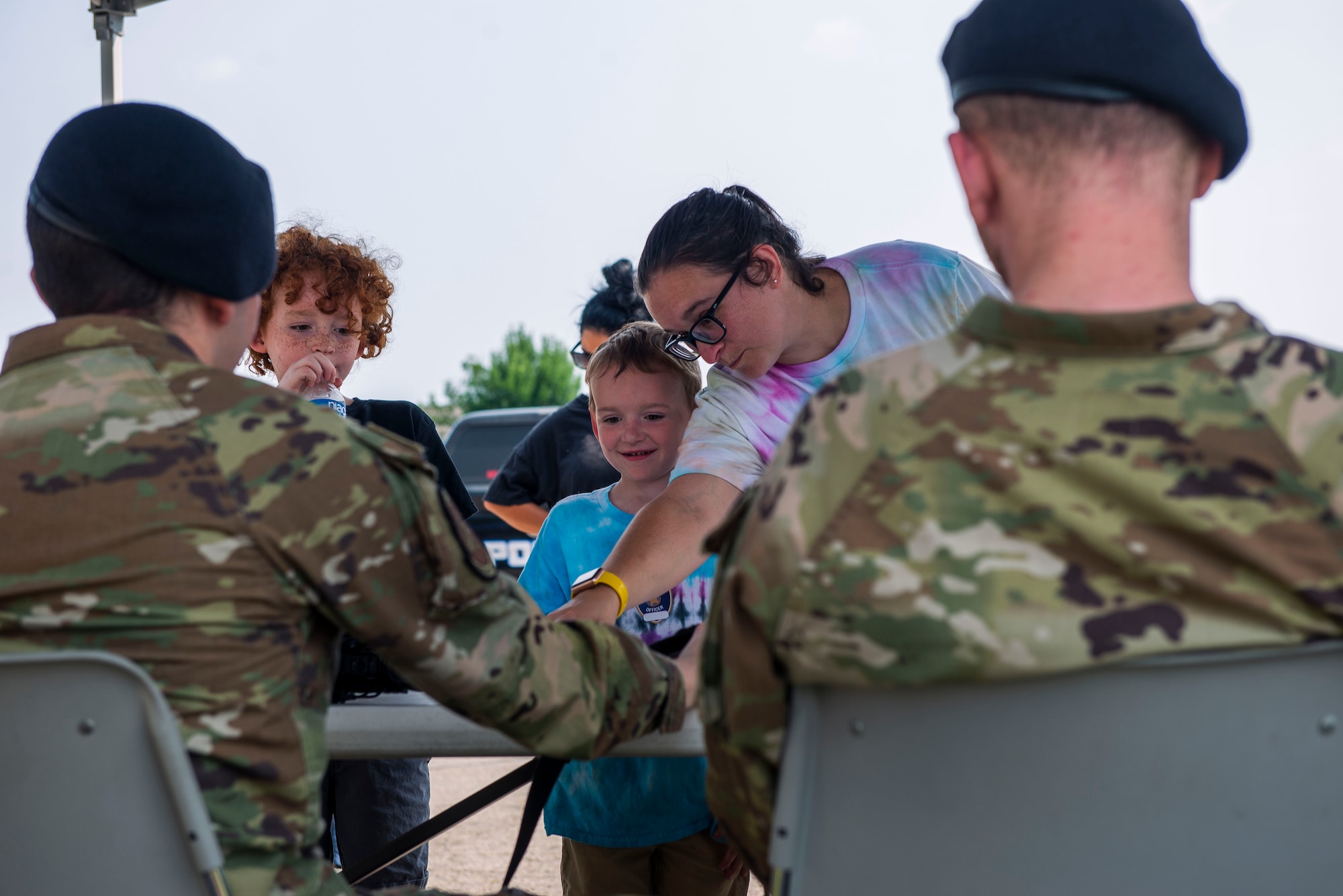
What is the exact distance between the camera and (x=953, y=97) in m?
1.22

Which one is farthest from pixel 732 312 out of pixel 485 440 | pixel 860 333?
pixel 485 440

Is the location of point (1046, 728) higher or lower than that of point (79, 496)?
lower

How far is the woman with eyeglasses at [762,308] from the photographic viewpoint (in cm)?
262

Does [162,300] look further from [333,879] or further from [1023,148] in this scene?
[1023,148]

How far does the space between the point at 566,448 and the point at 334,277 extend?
1667 millimetres

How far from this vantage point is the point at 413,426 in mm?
3180

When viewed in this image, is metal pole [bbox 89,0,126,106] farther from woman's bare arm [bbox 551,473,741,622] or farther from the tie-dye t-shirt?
woman's bare arm [bbox 551,473,741,622]

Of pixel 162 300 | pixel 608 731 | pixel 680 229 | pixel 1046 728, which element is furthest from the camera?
pixel 680 229

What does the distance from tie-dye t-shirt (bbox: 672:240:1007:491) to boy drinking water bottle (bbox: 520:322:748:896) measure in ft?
1.03

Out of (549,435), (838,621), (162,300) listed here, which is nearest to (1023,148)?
(838,621)

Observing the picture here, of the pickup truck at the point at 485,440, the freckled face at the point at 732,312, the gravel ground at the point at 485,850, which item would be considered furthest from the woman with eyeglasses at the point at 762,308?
the pickup truck at the point at 485,440

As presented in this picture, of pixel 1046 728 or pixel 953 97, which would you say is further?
pixel 953 97

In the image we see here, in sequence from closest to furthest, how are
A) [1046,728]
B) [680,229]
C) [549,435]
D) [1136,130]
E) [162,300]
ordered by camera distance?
[1046,728], [1136,130], [162,300], [680,229], [549,435]

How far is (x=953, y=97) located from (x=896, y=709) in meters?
0.67
